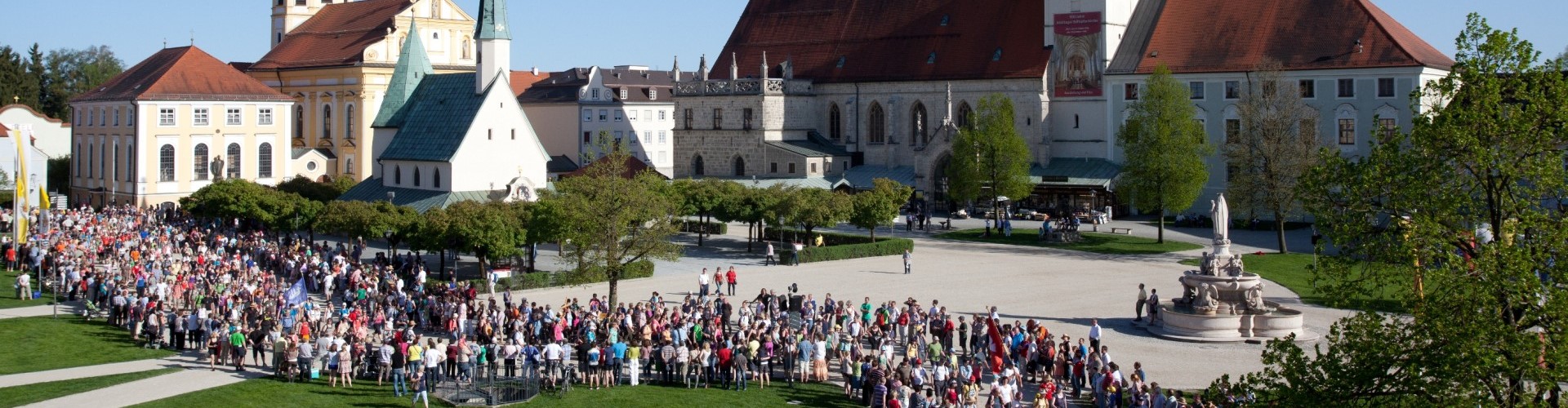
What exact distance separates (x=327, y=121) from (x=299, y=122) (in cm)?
273

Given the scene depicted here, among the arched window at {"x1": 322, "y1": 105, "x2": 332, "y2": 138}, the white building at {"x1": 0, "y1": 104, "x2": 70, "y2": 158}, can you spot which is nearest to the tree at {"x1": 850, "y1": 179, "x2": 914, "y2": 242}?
the arched window at {"x1": 322, "y1": 105, "x2": 332, "y2": 138}

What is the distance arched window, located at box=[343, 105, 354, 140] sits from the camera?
84.4 meters

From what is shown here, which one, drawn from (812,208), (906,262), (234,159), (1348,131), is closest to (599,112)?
(234,159)

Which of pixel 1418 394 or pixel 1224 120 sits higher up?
pixel 1224 120

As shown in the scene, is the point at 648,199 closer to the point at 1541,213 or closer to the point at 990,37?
the point at 1541,213

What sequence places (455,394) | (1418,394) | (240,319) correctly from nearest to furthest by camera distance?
(1418,394)
(455,394)
(240,319)

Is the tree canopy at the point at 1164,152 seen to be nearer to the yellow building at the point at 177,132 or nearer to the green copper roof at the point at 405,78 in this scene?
the green copper roof at the point at 405,78

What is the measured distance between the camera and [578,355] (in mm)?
28844

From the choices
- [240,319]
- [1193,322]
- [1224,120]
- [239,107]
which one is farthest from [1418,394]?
[239,107]

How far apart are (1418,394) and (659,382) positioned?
1568 cm

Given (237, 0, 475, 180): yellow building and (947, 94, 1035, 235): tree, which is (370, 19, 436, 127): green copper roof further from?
(947, 94, 1035, 235): tree

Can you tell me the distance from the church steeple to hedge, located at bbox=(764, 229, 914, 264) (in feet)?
46.7

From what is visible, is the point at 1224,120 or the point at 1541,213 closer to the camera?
the point at 1541,213

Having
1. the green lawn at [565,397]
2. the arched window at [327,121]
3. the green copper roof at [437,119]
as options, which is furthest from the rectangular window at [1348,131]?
the arched window at [327,121]
